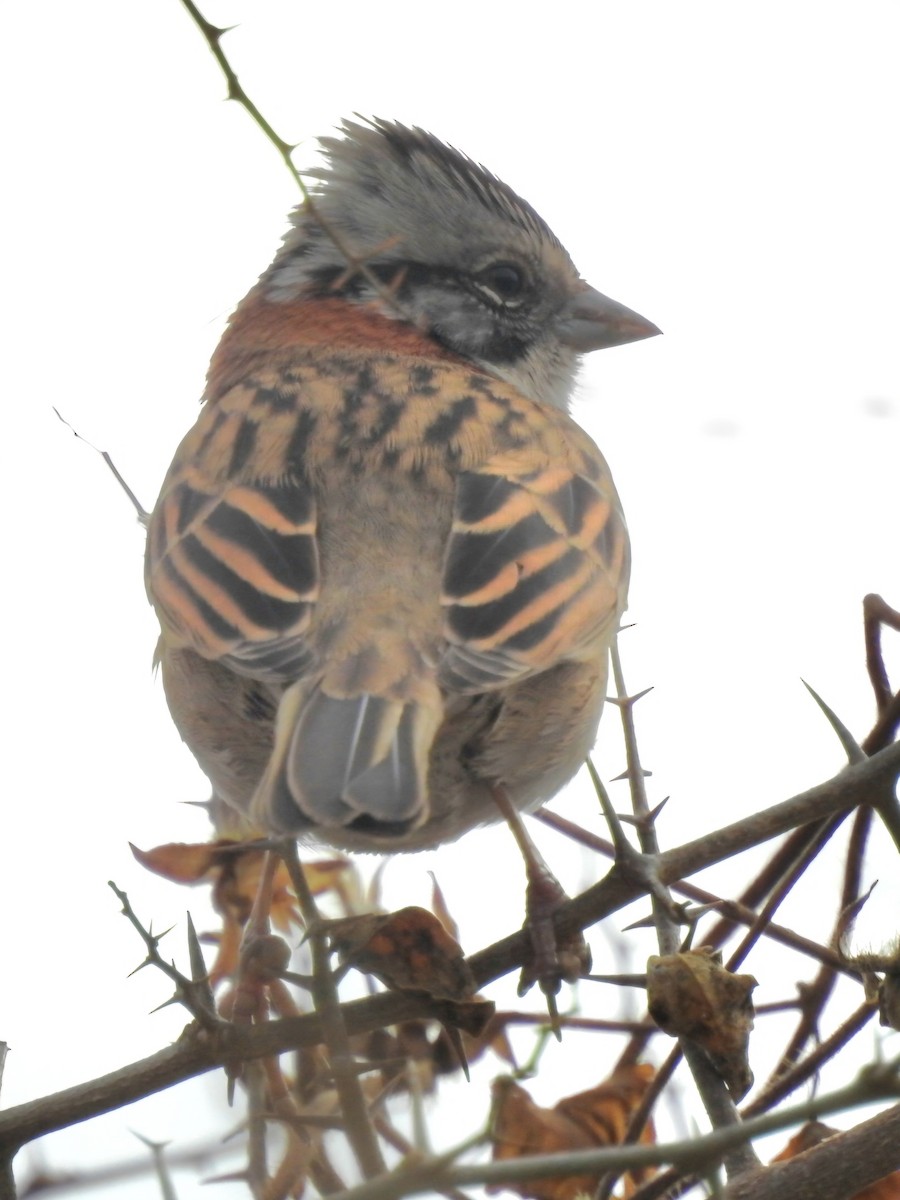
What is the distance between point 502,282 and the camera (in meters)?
7.45

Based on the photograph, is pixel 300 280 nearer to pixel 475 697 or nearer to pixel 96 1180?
pixel 475 697

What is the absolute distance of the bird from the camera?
14.2 feet

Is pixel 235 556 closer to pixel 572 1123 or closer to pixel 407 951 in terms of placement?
pixel 407 951

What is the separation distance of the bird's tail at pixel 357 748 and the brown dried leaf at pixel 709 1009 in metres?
0.75

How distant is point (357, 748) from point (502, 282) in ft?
12.5

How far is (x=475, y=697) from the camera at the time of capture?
4.76 m

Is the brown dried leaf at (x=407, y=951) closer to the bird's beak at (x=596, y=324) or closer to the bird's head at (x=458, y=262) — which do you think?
the bird's head at (x=458, y=262)

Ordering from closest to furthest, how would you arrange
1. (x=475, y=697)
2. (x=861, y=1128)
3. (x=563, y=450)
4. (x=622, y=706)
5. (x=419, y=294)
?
(x=861, y=1128) < (x=622, y=706) < (x=475, y=697) < (x=563, y=450) < (x=419, y=294)

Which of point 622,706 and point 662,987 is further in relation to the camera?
point 622,706

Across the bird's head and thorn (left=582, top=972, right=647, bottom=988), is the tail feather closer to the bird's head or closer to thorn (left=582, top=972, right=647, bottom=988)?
thorn (left=582, top=972, right=647, bottom=988)

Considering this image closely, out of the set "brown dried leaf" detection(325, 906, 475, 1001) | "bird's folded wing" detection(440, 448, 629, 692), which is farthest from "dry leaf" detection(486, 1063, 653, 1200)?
"bird's folded wing" detection(440, 448, 629, 692)

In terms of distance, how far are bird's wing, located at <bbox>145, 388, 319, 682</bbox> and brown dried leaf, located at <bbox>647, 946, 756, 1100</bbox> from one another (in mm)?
1515

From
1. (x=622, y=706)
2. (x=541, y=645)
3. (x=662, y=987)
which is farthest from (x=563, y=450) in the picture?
(x=662, y=987)

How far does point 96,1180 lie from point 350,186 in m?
4.91
